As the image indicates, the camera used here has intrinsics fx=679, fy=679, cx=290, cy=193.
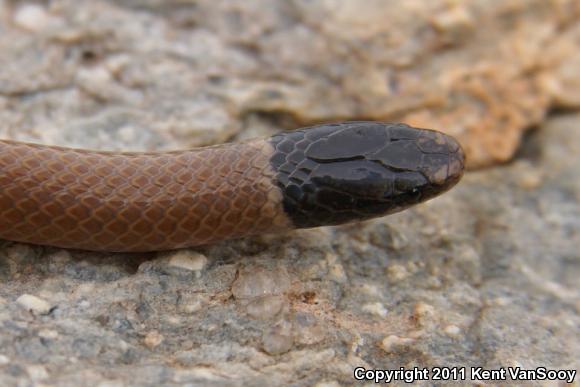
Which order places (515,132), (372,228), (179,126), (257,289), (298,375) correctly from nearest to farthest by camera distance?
(298,375)
(257,289)
(372,228)
(179,126)
(515,132)

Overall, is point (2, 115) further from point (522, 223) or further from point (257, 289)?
point (522, 223)

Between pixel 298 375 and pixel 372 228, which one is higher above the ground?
pixel 372 228

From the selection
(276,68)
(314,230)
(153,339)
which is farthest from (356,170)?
(276,68)

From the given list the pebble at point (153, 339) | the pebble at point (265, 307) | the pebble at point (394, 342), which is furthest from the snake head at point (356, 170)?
the pebble at point (153, 339)

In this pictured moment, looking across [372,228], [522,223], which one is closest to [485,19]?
[522,223]

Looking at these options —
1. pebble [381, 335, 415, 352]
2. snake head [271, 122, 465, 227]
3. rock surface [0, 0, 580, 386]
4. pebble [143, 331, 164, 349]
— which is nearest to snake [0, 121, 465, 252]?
snake head [271, 122, 465, 227]

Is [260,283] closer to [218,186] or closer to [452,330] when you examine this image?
[218,186]

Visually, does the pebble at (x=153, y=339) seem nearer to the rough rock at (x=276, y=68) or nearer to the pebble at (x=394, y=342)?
the pebble at (x=394, y=342)

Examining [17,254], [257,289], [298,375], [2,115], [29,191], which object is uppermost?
[2,115]
